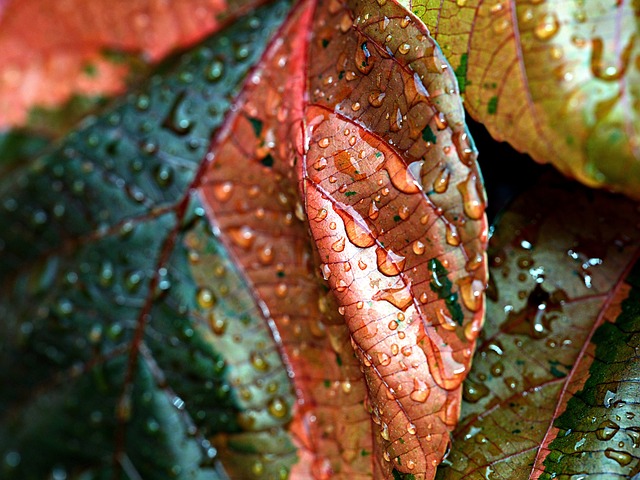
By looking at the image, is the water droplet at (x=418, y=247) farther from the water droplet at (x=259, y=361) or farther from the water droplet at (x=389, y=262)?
the water droplet at (x=259, y=361)

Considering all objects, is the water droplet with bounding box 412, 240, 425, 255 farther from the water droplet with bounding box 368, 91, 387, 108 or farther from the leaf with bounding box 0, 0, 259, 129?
the leaf with bounding box 0, 0, 259, 129

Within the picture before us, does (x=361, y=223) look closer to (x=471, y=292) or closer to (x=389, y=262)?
(x=389, y=262)

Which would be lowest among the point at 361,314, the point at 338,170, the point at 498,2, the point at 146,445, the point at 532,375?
the point at 532,375

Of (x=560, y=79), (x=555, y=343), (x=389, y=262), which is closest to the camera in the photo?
(x=560, y=79)

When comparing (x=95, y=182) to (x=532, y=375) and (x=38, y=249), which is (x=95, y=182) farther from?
(x=532, y=375)

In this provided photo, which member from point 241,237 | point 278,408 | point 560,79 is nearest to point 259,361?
point 278,408

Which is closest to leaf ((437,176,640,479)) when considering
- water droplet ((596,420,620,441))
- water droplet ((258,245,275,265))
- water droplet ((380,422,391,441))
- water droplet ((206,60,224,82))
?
water droplet ((596,420,620,441))

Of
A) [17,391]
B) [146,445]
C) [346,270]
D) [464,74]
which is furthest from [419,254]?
[17,391]

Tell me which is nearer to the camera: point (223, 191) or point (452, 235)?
point (452, 235)
